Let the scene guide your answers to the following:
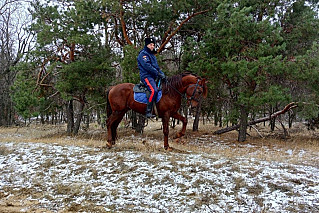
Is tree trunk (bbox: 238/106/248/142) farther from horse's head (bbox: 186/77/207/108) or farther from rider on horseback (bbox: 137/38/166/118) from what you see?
rider on horseback (bbox: 137/38/166/118)

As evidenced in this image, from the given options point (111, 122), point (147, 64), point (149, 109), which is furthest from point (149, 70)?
point (111, 122)

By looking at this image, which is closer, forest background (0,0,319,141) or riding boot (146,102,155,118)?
riding boot (146,102,155,118)

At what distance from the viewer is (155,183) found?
5309mm

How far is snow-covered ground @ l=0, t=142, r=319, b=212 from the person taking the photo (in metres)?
4.50

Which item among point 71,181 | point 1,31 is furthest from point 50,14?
point 1,31

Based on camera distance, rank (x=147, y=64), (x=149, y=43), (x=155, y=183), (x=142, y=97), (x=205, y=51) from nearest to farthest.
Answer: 1. (x=155, y=183)
2. (x=147, y=64)
3. (x=149, y=43)
4. (x=142, y=97)
5. (x=205, y=51)

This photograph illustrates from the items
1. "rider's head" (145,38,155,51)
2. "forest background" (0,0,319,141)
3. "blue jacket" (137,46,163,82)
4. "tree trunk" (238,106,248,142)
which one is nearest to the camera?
"blue jacket" (137,46,163,82)

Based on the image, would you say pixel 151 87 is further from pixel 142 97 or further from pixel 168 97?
pixel 168 97

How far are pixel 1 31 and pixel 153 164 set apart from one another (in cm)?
2701

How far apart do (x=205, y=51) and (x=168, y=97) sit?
17.0ft

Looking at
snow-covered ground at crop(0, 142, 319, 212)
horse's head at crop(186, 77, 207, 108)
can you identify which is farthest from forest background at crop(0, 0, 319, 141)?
snow-covered ground at crop(0, 142, 319, 212)

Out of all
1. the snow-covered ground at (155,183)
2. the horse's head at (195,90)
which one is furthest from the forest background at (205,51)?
the snow-covered ground at (155,183)

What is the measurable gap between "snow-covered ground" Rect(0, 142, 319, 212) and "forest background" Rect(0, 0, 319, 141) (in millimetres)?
5081

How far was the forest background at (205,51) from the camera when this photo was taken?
33.1ft
